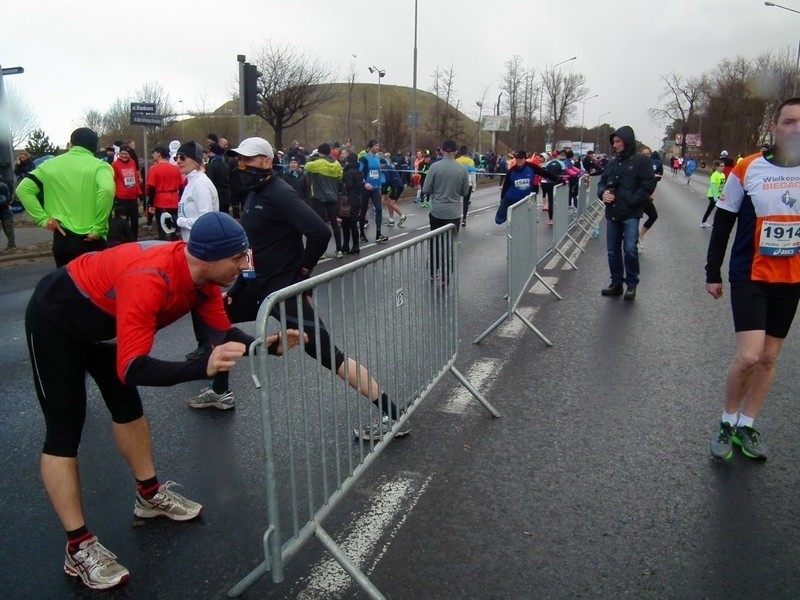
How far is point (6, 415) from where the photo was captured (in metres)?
4.83

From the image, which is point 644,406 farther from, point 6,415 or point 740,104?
point 740,104

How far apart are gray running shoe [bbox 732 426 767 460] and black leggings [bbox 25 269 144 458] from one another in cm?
354

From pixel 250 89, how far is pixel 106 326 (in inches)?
479

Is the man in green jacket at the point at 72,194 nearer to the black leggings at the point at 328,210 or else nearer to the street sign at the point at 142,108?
the black leggings at the point at 328,210

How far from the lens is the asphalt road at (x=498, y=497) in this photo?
2.98 meters

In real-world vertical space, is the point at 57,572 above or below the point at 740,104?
below

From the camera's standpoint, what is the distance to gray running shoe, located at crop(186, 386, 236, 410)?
16.2 ft

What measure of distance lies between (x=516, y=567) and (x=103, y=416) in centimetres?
309

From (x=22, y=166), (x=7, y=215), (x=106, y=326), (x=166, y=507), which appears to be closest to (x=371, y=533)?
(x=166, y=507)

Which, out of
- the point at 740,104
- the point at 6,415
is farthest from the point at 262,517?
the point at 740,104

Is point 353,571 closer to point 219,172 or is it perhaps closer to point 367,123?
point 219,172

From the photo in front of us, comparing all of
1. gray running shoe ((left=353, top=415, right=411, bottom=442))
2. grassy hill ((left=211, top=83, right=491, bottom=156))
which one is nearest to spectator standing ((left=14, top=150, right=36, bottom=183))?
gray running shoe ((left=353, top=415, right=411, bottom=442))

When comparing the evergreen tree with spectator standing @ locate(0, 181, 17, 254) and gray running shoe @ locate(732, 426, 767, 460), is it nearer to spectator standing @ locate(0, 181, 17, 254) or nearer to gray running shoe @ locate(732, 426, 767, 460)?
spectator standing @ locate(0, 181, 17, 254)

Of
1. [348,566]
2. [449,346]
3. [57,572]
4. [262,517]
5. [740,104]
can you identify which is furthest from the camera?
[740,104]
